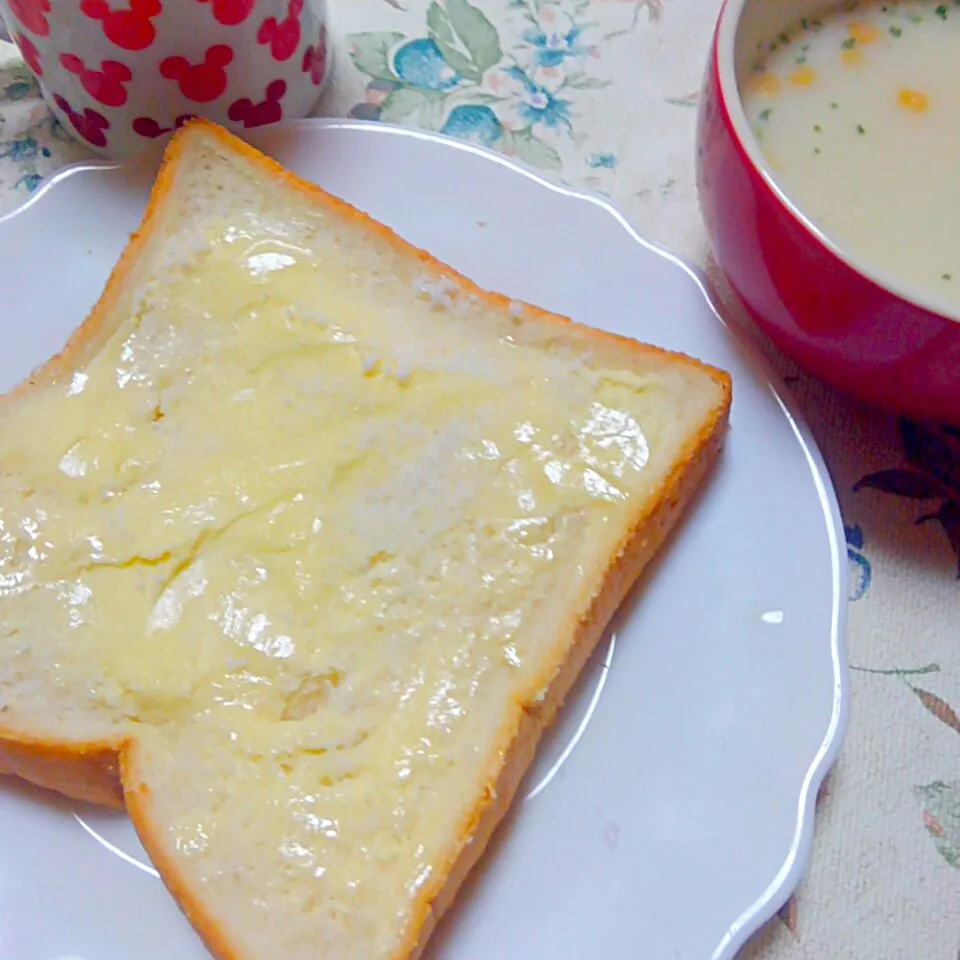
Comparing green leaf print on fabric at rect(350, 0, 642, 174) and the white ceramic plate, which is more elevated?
green leaf print on fabric at rect(350, 0, 642, 174)

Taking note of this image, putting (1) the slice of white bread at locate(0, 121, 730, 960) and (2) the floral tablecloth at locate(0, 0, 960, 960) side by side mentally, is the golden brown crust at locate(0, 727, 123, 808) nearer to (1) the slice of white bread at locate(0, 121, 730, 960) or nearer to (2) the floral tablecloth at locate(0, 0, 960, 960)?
(1) the slice of white bread at locate(0, 121, 730, 960)

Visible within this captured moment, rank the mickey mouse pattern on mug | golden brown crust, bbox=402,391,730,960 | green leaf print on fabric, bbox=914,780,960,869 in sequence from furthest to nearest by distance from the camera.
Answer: the mickey mouse pattern on mug
green leaf print on fabric, bbox=914,780,960,869
golden brown crust, bbox=402,391,730,960

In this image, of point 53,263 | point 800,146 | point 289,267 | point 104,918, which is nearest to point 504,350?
point 289,267

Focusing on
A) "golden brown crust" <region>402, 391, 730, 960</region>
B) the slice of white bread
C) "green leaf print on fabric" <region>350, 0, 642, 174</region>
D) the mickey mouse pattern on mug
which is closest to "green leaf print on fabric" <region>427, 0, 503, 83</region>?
"green leaf print on fabric" <region>350, 0, 642, 174</region>

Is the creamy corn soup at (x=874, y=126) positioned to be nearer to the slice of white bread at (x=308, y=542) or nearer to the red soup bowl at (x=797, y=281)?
the red soup bowl at (x=797, y=281)

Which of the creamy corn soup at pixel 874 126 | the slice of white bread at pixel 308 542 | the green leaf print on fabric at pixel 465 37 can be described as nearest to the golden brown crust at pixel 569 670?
the slice of white bread at pixel 308 542

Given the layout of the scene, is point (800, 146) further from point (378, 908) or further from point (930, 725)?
point (378, 908)
